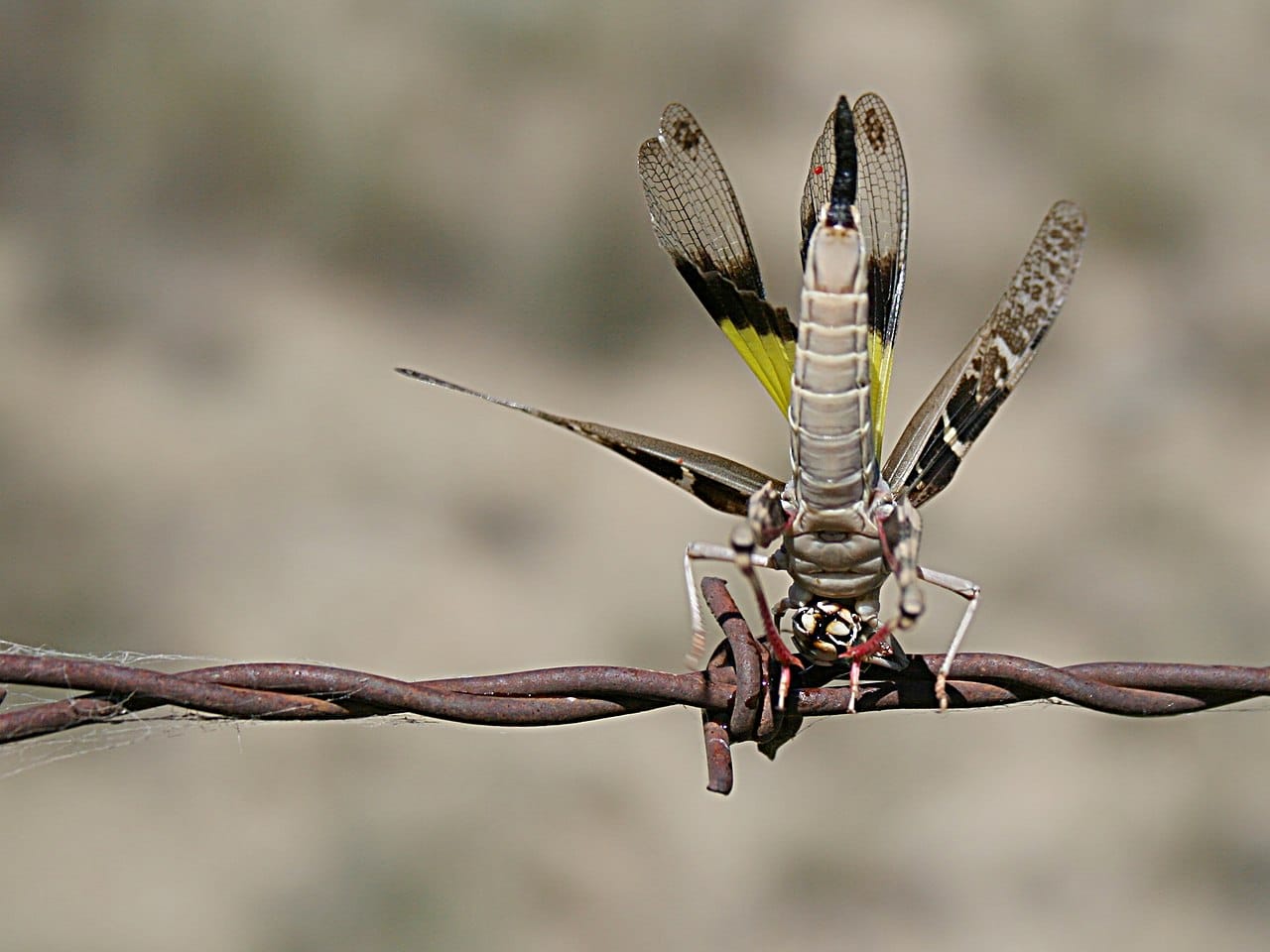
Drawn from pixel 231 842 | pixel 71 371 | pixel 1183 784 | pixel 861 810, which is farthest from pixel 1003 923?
pixel 71 371

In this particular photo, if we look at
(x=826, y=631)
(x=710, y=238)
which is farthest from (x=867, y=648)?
(x=710, y=238)

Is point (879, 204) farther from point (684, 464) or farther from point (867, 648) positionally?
point (867, 648)

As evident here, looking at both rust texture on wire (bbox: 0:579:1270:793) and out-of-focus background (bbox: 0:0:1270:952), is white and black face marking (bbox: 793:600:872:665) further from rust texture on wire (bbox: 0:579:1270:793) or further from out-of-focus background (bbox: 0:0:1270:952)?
out-of-focus background (bbox: 0:0:1270:952)

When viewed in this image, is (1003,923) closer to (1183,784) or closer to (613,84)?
(1183,784)

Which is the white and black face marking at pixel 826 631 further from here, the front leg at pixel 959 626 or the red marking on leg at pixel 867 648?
the front leg at pixel 959 626

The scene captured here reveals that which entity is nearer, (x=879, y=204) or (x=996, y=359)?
(x=996, y=359)

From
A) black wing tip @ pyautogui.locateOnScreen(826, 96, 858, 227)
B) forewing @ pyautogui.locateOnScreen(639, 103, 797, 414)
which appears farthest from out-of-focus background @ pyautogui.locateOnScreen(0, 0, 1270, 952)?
black wing tip @ pyautogui.locateOnScreen(826, 96, 858, 227)

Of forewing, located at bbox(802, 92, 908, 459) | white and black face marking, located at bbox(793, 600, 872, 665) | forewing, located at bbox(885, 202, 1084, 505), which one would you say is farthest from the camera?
forewing, located at bbox(802, 92, 908, 459)
